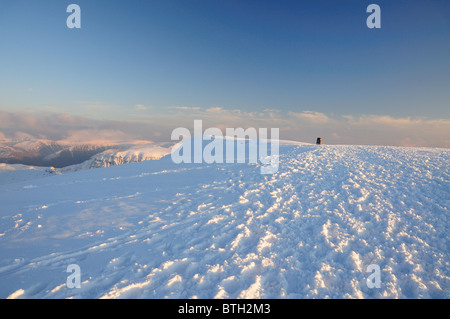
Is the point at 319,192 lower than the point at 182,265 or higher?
higher

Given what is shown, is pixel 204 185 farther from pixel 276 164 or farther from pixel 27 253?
pixel 27 253

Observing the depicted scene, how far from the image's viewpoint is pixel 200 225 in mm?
7633

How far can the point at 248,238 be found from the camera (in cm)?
673

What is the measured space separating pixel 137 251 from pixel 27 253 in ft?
11.5

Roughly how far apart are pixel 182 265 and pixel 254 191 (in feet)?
17.9

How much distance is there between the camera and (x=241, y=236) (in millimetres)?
6832

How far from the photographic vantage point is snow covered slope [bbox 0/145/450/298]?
5020 millimetres

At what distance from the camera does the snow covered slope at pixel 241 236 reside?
502 centimetres

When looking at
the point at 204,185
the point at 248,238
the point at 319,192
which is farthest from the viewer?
the point at 204,185

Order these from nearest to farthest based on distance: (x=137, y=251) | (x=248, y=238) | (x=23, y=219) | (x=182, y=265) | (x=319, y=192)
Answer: (x=182, y=265) → (x=137, y=251) → (x=248, y=238) → (x=23, y=219) → (x=319, y=192)
